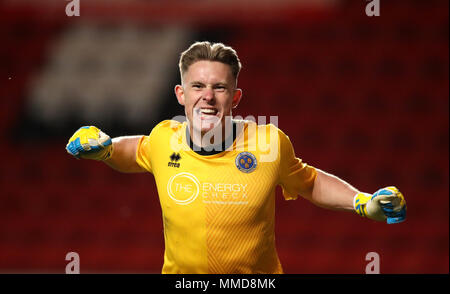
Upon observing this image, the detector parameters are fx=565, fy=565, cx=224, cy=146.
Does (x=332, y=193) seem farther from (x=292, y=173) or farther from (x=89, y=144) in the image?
(x=89, y=144)

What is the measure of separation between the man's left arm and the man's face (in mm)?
409

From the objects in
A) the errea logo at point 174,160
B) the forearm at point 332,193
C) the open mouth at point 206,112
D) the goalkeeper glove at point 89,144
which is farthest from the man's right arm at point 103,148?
the forearm at point 332,193

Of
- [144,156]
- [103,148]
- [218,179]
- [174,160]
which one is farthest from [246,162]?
[103,148]

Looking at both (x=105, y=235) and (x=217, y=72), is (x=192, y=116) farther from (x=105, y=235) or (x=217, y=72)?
(x=105, y=235)

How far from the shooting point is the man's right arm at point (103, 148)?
5.97 feet

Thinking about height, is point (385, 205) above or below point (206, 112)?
below

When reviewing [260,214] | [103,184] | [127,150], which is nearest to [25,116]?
[103,184]

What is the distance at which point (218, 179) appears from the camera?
179 centimetres

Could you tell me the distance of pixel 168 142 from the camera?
1.88 metres

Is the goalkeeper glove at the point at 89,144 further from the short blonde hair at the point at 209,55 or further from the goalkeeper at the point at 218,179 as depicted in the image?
the short blonde hair at the point at 209,55

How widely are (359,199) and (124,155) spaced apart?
793 mm

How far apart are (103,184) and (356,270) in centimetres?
203

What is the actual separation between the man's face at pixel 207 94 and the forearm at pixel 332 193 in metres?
0.40

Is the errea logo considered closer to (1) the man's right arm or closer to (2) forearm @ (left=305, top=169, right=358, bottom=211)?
(1) the man's right arm
